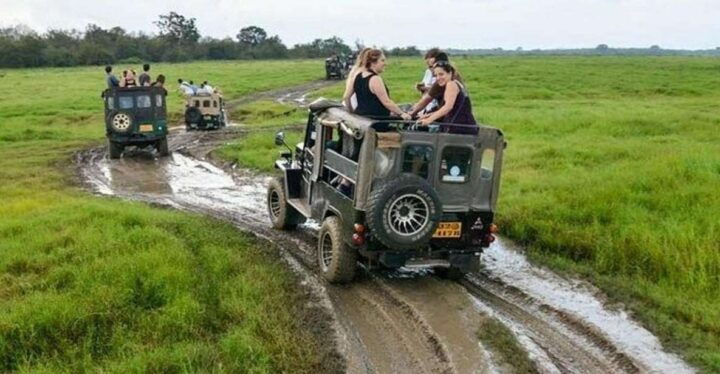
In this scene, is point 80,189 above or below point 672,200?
below

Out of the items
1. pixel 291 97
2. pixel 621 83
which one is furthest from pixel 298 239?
pixel 621 83

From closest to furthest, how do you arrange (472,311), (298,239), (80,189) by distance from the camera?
(472,311), (298,239), (80,189)

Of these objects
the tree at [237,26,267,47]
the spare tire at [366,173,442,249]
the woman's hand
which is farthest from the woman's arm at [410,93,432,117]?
the tree at [237,26,267,47]

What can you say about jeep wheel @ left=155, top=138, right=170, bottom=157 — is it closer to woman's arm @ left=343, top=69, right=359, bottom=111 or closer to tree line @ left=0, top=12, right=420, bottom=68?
woman's arm @ left=343, top=69, right=359, bottom=111

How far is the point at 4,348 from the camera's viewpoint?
6555mm

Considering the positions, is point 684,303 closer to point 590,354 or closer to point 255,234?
point 590,354

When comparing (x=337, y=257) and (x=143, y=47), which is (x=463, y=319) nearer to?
(x=337, y=257)

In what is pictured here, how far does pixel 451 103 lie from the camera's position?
782cm

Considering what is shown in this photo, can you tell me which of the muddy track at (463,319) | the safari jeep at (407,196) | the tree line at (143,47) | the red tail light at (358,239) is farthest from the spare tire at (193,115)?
the tree line at (143,47)

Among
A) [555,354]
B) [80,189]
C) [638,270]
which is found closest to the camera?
[555,354]

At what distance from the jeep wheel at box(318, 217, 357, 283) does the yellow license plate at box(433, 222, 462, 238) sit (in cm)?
94

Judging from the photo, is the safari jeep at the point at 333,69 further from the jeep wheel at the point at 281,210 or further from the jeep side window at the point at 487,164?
the jeep side window at the point at 487,164

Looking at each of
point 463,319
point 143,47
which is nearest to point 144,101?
point 463,319

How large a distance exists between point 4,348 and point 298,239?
4.30 metres
